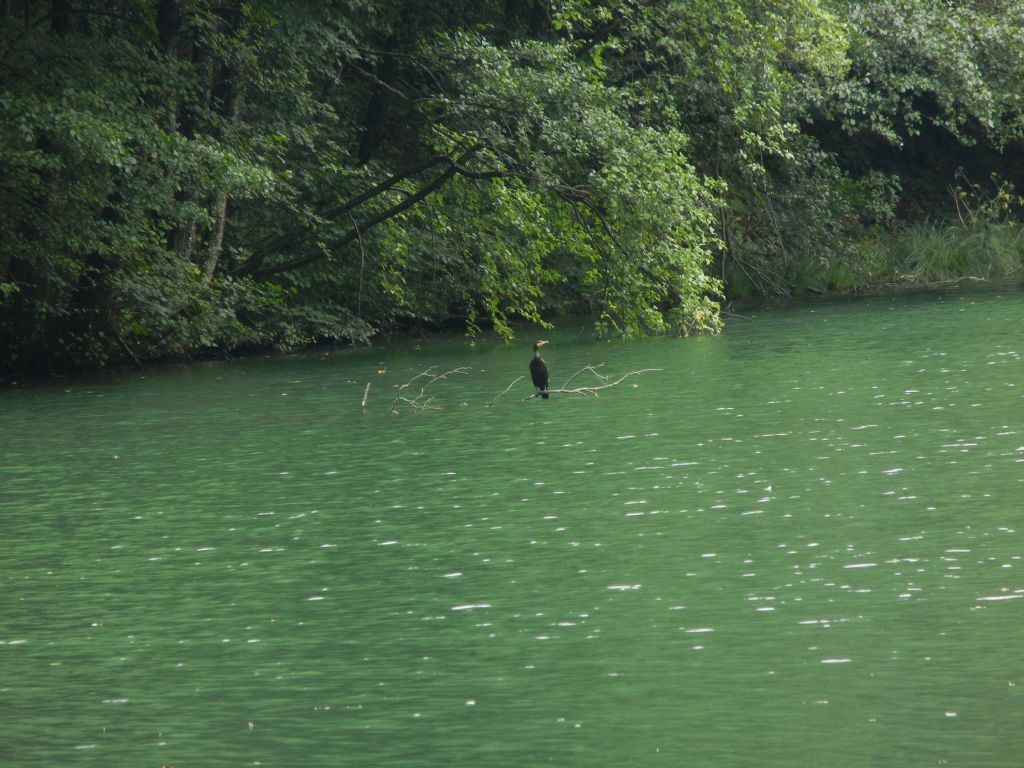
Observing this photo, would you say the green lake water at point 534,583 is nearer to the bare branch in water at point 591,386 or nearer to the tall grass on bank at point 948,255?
the bare branch in water at point 591,386

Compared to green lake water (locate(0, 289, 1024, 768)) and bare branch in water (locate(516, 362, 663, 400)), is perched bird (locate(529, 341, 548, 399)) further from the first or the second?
green lake water (locate(0, 289, 1024, 768))

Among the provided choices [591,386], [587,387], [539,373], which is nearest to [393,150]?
[591,386]

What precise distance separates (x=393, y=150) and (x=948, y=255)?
11.9m

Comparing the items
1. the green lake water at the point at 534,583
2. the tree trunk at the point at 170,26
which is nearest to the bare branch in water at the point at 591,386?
the green lake water at the point at 534,583

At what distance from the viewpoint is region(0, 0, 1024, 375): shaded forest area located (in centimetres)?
2116

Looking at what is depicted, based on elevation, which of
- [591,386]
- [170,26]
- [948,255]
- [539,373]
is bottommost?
[591,386]

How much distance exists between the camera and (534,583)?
26.9ft

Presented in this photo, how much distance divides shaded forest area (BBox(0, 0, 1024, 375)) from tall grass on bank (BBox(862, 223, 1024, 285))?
10.6ft

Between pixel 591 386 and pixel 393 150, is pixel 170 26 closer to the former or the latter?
pixel 393 150

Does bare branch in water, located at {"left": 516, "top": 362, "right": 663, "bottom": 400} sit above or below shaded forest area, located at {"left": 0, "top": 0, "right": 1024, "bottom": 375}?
below

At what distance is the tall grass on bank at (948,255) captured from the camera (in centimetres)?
3353

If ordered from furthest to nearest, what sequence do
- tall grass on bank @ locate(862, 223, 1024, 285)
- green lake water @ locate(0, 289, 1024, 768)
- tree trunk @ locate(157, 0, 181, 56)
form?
tall grass on bank @ locate(862, 223, 1024, 285) → tree trunk @ locate(157, 0, 181, 56) → green lake water @ locate(0, 289, 1024, 768)

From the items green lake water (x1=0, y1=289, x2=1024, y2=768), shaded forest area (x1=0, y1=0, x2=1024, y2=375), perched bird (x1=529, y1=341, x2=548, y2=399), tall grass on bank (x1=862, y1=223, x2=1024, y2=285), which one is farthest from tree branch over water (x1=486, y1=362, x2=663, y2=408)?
tall grass on bank (x1=862, y1=223, x2=1024, y2=285)

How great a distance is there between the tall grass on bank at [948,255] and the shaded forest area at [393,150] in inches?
127
